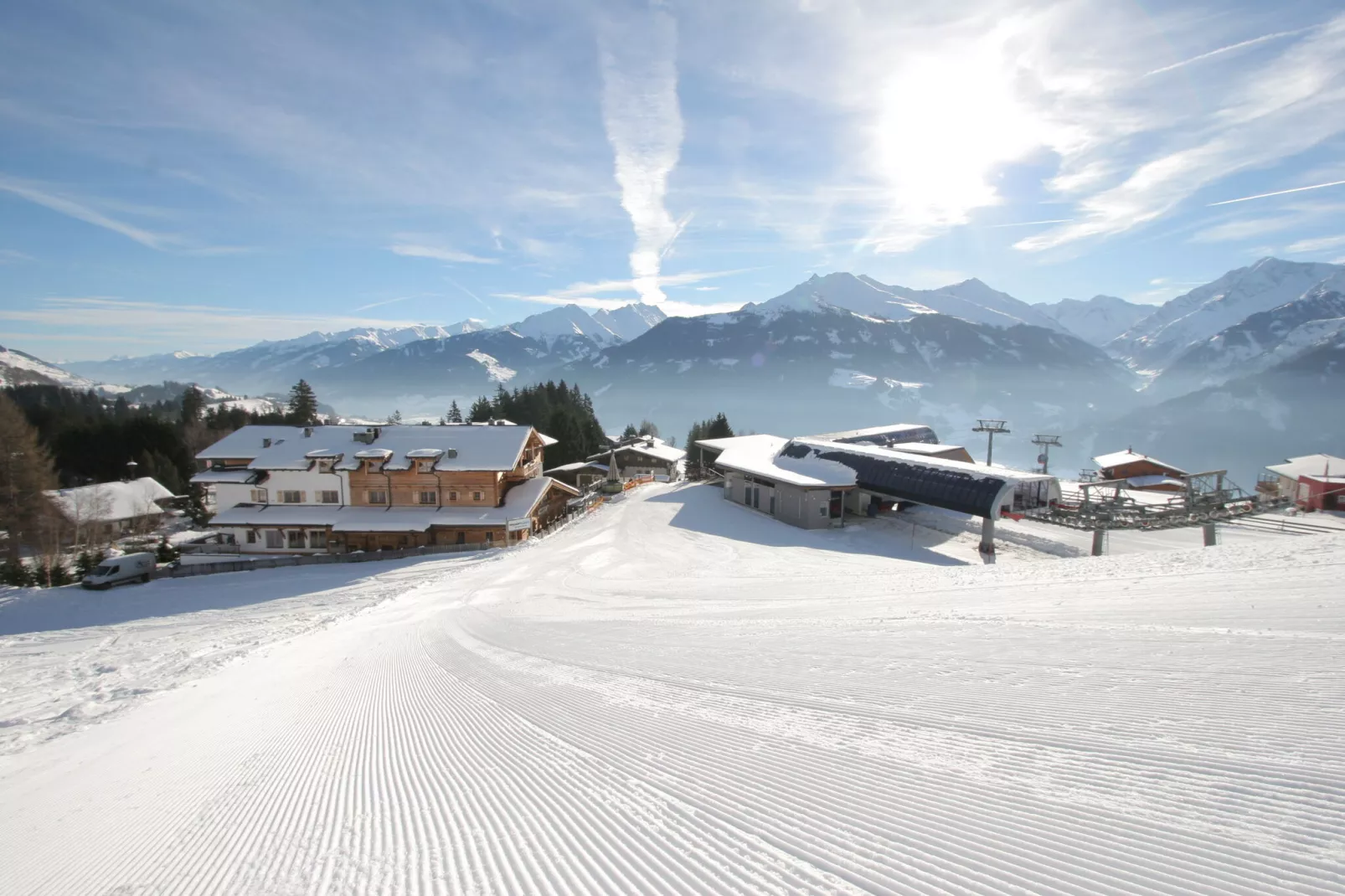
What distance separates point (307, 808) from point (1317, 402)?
291463mm

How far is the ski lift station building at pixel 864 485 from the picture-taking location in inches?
1052

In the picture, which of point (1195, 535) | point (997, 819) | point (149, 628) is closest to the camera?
point (997, 819)

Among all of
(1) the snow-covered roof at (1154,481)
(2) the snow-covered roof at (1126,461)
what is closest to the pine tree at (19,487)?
(1) the snow-covered roof at (1154,481)

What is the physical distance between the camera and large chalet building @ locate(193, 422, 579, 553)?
31047 millimetres

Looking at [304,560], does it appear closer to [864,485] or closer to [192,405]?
[864,485]

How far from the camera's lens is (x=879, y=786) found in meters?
4.66

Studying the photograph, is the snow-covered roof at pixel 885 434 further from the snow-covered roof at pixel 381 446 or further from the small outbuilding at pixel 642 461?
the snow-covered roof at pixel 381 446

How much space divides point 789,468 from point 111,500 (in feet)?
169

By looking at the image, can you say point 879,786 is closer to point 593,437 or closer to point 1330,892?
point 1330,892

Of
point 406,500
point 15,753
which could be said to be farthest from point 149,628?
point 406,500

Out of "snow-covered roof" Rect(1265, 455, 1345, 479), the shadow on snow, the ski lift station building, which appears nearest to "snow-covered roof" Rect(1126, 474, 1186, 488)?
"snow-covered roof" Rect(1265, 455, 1345, 479)

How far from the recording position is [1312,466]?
4069 centimetres

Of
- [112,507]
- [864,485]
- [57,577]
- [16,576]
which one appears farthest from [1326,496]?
[112,507]

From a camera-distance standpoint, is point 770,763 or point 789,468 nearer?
point 770,763
